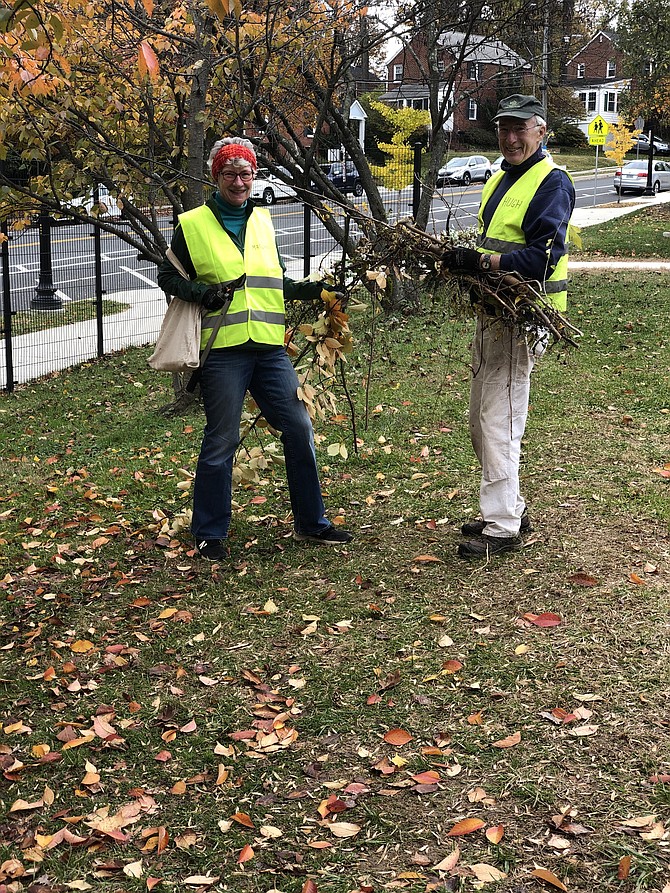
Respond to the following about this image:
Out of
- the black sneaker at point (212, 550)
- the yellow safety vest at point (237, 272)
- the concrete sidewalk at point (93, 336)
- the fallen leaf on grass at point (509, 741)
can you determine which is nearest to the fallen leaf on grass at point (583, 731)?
the fallen leaf on grass at point (509, 741)

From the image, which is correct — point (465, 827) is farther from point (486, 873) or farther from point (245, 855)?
point (245, 855)

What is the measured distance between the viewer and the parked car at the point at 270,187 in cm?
905

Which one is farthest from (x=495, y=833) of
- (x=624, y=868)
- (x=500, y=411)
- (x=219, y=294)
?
(x=219, y=294)

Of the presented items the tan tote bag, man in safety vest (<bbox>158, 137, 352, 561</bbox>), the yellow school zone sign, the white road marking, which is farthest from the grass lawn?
the yellow school zone sign

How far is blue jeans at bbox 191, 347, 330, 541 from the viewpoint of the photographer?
5.52m

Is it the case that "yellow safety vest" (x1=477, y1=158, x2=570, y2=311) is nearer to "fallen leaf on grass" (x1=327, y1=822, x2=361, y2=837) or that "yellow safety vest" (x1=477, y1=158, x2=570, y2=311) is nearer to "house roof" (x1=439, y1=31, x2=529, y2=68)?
"fallen leaf on grass" (x1=327, y1=822, x2=361, y2=837)

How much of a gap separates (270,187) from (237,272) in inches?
724

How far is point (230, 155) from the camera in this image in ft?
17.1

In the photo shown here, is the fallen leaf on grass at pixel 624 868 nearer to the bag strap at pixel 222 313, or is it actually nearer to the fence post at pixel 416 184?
the bag strap at pixel 222 313

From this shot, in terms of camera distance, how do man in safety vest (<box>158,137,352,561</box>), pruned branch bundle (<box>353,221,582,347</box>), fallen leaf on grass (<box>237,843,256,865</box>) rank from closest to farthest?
1. fallen leaf on grass (<box>237,843,256,865</box>)
2. pruned branch bundle (<box>353,221,582,347</box>)
3. man in safety vest (<box>158,137,352,561</box>)

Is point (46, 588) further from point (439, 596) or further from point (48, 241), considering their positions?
point (48, 241)

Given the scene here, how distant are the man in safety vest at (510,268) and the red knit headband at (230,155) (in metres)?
1.15

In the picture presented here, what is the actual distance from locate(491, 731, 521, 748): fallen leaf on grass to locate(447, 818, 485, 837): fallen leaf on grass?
449 mm

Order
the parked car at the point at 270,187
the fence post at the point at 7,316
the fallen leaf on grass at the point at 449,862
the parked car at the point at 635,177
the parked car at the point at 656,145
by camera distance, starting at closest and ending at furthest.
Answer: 1. the fallen leaf on grass at the point at 449,862
2. the parked car at the point at 270,187
3. the fence post at the point at 7,316
4. the parked car at the point at 635,177
5. the parked car at the point at 656,145
